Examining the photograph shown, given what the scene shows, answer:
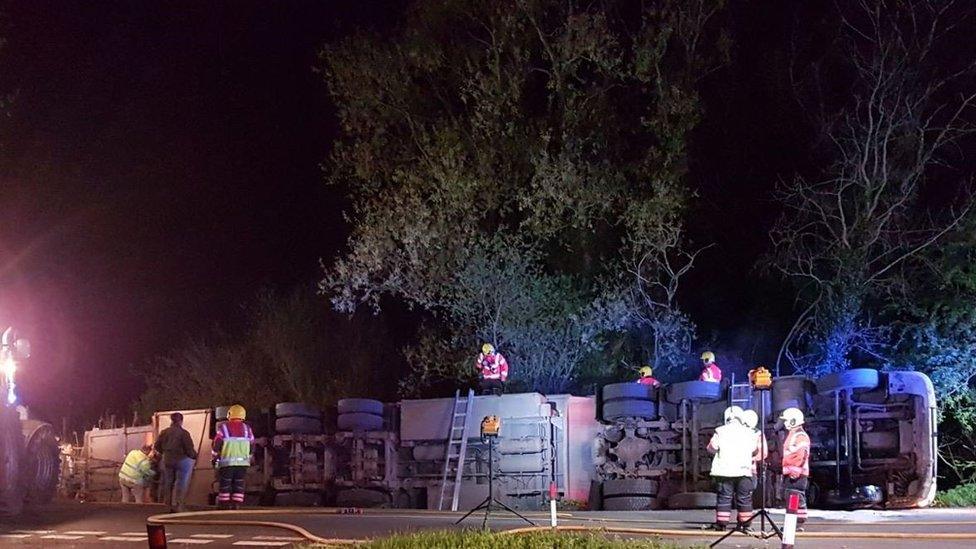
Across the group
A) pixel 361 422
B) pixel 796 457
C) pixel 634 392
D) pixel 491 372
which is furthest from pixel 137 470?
pixel 796 457

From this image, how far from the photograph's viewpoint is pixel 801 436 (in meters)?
10.8

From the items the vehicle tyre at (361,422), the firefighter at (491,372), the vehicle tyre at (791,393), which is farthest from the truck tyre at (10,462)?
the vehicle tyre at (791,393)

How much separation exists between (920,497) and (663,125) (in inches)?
360

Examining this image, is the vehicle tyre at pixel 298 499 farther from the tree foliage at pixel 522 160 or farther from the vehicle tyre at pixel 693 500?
the vehicle tyre at pixel 693 500

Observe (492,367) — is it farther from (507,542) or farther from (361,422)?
(507,542)

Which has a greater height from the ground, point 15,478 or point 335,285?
point 335,285

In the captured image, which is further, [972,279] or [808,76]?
[808,76]

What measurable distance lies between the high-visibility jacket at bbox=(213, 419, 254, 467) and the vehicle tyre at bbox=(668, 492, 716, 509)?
20.1 feet

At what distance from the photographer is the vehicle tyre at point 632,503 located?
14.5 metres

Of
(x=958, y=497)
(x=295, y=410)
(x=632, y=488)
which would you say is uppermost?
(x=295, y=410)

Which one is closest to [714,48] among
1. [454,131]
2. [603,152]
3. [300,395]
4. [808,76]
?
[808,76]

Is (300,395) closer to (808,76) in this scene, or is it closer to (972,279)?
(808,76)

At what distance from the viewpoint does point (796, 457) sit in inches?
425

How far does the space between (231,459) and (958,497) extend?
10.4m
